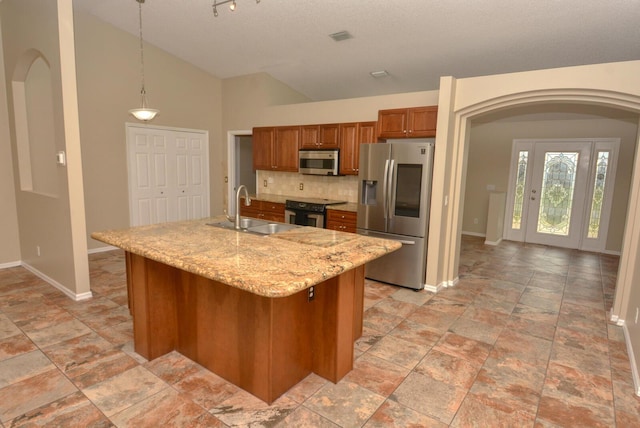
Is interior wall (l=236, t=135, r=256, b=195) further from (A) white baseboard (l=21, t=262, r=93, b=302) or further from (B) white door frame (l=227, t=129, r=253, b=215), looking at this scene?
(A) white baseboard (l=21, t=262, r=93, b=302)

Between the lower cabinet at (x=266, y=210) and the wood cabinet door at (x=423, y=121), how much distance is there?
2.31 metres

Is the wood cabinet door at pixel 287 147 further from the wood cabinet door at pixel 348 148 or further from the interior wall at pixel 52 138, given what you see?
the interior wall at pixel 52 138

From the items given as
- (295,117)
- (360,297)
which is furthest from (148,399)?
(295,117)

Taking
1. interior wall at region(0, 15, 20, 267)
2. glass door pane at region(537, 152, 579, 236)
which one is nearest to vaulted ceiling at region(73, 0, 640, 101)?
interior wall at region(0, 15, 20, 267)

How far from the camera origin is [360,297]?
286cm

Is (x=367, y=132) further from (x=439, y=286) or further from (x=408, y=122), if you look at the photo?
(x=439, y=286)

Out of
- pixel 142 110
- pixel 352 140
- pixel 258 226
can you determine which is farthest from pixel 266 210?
pixel 258 226

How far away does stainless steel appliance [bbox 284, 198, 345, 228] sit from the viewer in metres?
5.00

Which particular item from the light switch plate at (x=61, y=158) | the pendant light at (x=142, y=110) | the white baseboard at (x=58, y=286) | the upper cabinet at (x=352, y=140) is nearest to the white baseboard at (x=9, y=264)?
the white baseboard at (x=58, y=286)

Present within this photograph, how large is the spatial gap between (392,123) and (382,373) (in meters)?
3.10

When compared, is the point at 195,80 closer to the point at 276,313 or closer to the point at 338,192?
the point at 338,192

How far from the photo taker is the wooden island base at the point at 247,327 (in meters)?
2.13

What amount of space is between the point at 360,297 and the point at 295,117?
3.81 meters

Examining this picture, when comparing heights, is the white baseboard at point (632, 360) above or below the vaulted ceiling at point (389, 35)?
below
